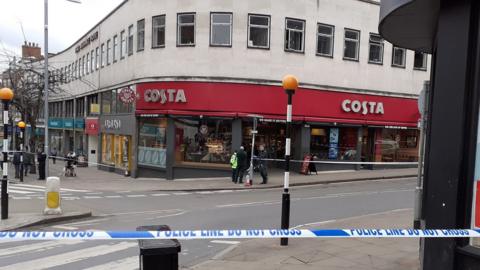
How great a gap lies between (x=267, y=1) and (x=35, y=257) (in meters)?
18.5

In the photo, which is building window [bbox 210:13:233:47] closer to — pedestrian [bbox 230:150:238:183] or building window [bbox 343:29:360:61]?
pedestrian [bbox 230:150:238:183]

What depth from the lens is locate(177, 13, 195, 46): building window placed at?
74.4ft

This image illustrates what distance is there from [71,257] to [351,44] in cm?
2191

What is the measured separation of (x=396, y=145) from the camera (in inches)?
1096

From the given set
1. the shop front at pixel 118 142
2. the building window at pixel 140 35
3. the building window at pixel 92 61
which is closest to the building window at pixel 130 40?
the building window at pixel 140 35

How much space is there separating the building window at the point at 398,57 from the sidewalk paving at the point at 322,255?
21.1 metres

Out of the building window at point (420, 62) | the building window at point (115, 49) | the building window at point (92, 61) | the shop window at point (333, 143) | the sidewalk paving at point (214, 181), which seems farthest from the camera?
the building window at point (92, 61)

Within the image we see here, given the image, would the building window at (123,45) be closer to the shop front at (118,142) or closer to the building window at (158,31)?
the shop front at (118,142)

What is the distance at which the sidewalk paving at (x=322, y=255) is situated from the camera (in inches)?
263

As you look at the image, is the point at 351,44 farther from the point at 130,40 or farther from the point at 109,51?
the point at 109,51

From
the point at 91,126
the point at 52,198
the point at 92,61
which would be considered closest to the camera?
the point at 52,198

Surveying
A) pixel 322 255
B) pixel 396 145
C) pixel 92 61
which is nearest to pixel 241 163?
pixel 396 145

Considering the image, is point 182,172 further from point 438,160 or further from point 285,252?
point 438,160

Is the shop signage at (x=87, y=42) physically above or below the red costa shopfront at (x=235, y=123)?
above
